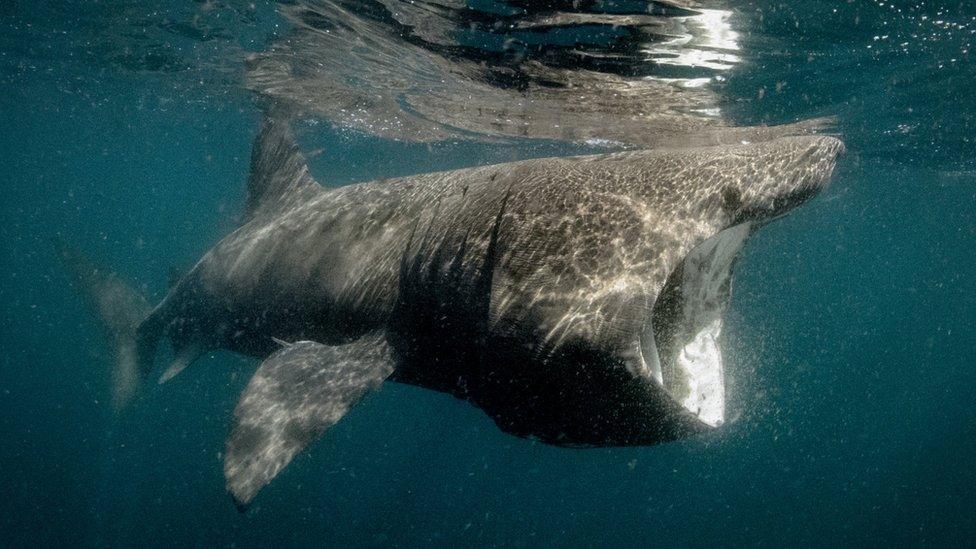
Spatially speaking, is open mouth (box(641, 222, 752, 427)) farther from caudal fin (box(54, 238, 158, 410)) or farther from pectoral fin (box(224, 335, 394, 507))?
caudal fin (box(54, 238, 158, 410))

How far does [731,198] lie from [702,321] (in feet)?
3.22

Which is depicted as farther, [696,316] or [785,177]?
[696,316]

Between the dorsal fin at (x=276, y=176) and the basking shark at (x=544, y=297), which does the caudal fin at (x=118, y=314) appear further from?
the basking shark at (x=544, y=297)

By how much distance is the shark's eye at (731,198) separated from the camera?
3162 millimetres

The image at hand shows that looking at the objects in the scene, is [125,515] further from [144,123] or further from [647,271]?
[647,271]

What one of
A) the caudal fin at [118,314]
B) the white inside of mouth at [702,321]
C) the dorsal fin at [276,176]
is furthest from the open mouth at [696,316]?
the caudal fin at [118,314]

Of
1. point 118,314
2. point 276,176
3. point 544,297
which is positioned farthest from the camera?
point 118,314

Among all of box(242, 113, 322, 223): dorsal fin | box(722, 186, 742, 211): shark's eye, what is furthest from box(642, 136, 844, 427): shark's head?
box(242, 113, 322, 223): dorsal fin

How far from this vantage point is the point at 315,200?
666 cm

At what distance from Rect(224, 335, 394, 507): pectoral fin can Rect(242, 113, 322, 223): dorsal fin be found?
3.60m

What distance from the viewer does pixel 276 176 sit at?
7902 millimetres

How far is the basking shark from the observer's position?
2.87m

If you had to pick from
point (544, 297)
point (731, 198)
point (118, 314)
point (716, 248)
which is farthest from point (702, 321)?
point (118, 314)

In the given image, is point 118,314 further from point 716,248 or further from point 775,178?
A: point 775,178
